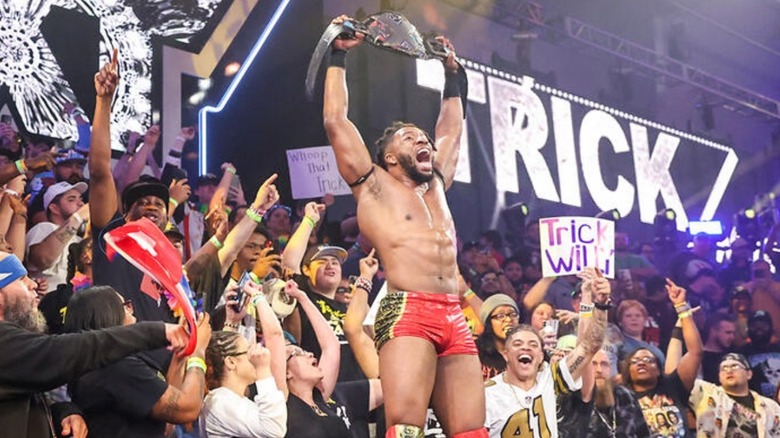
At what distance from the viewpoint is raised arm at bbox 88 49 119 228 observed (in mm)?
3916

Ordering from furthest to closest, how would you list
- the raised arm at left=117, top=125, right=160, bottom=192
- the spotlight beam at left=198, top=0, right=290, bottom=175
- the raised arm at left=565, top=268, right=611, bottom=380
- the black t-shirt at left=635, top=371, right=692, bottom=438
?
the spotlight beam at left=198, top=0, right=290, bottom=175, the black t-shirt at left=635, top=371, right=692, bottom=438, the raised arm at left=117, top=125, right=160, bottom=192, the raised arm at left=565, top=268, right=611, bottom=380

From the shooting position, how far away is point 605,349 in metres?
6.51

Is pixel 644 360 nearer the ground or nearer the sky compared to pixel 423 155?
nearer the ground

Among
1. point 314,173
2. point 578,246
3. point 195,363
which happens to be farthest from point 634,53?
point 195,363

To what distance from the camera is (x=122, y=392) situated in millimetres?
3307

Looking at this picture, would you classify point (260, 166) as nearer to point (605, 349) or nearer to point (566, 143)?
point (605, 349)

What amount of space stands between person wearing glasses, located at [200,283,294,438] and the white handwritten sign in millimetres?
3105

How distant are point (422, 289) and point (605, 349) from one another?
3094 millimetres

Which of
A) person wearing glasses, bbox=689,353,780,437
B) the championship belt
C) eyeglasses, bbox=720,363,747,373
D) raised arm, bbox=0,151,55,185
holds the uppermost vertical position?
the championship belt

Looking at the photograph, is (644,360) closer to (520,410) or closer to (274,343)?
(520,410)

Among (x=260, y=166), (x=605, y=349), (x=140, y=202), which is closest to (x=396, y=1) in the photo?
(x=260, y=166)

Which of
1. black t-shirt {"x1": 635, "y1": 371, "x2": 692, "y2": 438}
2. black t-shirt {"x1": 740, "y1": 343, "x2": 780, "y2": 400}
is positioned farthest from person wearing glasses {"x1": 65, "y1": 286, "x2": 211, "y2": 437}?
black t-shirt {"x1": 740, "y1": 343, "x2": 780, "y2": 400}

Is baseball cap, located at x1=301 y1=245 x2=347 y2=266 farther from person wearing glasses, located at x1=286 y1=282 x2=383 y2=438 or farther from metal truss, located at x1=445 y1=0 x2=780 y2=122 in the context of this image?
metal truss, located at x1=445 y1=0 x2=780 y2=122

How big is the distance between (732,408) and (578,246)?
1794mm
